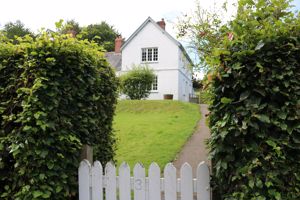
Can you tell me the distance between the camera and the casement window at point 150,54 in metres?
27.2

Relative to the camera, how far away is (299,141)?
8.27ft

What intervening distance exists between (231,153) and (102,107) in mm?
2145

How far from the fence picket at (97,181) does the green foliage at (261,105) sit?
4.35 ft

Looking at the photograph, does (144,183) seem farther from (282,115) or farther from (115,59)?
(115,59)

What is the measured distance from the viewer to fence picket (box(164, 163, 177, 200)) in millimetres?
3078

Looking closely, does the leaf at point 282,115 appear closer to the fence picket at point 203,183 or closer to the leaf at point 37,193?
the fence picket at point 203,183

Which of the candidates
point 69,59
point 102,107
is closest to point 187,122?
point 102,107

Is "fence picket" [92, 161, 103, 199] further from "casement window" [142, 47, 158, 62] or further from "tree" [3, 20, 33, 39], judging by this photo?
"tree" [3, 20, 33, 39]

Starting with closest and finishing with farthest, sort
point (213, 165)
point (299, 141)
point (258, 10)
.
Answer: point (299, 141), point (258, 10), point (213, 165)

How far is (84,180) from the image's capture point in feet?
11.2

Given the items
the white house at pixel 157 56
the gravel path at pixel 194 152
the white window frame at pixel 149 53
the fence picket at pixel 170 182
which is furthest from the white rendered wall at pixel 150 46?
the fence picket at pixel 170 182

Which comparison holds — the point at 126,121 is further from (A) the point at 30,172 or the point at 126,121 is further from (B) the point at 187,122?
(A) the point at 30,172

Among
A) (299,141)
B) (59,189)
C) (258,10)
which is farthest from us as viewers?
(59,189)

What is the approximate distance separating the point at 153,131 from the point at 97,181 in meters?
7.96
